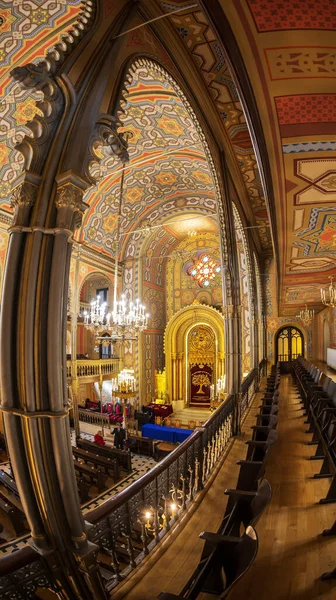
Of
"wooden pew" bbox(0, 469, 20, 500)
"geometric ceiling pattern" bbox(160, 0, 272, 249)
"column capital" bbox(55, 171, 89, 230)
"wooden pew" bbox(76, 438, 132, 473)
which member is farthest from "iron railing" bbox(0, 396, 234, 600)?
"wooden pew" bbox(76, 438, 132, 473)

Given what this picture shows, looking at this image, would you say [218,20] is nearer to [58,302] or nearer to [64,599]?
[58,302]

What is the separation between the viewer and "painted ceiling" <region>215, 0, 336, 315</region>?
200cm

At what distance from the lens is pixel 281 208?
527 centimetres

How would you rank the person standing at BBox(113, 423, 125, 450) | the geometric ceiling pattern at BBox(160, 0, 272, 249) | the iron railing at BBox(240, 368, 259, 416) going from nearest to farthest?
the geometric ceiling pattern at BBox(160, 0, 272, 249), the iron railing at BBox(240, 368, 259, 416), the person standing at BBox(113, 423, 125, 450)

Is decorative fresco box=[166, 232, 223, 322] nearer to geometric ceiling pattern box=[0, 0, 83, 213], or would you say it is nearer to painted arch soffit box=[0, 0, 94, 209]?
geometric ceiling pattern box=[0, 0, 83, 213]

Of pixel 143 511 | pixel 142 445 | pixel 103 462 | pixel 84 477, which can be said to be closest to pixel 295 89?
pixel 143 511

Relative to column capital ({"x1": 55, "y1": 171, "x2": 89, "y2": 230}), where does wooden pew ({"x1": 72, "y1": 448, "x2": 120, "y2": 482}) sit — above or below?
below

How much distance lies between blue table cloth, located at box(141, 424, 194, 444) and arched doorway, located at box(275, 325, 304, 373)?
8155mm

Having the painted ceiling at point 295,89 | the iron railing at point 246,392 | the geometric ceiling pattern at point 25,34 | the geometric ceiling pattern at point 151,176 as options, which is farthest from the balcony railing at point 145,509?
the geometric ceiling pattern at point 151,176

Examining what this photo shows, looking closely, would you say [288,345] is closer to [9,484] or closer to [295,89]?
[9,484]

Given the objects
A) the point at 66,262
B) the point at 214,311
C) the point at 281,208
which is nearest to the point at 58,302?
the point at 66,262

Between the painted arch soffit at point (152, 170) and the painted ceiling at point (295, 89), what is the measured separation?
252 cm

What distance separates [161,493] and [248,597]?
3.87 ft

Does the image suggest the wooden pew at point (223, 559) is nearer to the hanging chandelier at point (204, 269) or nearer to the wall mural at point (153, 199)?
the wall mural at point (153, 199)
